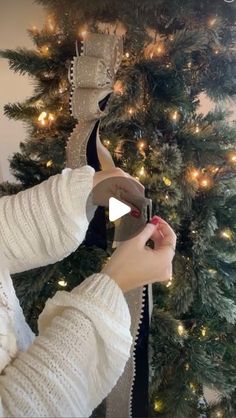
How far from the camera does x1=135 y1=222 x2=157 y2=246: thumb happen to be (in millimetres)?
429

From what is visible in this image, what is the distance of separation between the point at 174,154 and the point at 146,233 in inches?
8.0

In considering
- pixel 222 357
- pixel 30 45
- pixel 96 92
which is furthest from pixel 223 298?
pixel 30 45

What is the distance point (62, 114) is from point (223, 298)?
16.7 inches

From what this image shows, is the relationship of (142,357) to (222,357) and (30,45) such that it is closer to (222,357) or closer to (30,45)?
(222,357)

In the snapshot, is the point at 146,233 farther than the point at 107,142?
No

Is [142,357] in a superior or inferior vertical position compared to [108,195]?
inferior

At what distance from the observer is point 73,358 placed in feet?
1.16

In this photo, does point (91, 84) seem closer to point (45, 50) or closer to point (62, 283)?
point (45, 50)

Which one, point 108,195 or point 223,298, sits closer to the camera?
point 108,195

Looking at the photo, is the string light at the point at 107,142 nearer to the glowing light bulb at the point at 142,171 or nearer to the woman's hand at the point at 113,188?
the glowing light bulb at the point at 142,171

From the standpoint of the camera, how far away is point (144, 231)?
439 millimetres

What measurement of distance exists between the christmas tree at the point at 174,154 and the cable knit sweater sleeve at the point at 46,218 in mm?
157

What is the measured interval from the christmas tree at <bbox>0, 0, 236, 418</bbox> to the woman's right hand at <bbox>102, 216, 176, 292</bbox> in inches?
7.7

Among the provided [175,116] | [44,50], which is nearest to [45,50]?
[44,50]
